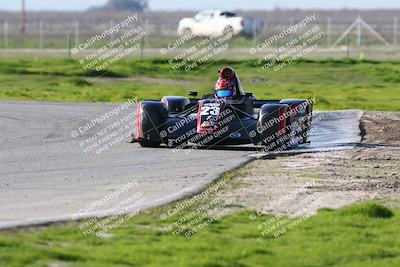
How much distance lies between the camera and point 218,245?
9.98 meters

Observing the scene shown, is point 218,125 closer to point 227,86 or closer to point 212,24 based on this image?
point 227,86

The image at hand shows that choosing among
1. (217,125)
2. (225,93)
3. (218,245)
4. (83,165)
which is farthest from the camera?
(225,93)

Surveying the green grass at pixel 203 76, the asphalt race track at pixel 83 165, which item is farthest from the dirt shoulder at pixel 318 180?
the green grass at pixel 203 76

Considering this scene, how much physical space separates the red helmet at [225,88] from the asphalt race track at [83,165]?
1236 mm

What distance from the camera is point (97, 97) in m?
32.5

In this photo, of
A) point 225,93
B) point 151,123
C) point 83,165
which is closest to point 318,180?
point 83,165

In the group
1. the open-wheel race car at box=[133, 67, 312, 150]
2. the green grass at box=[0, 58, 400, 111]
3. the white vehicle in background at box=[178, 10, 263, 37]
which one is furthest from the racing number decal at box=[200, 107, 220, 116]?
the white vehicle in background at box=[178, 10, 263, 37]

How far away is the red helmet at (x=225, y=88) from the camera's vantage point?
19328 mm

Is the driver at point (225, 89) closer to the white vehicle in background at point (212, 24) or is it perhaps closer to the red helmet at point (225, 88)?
the red helmet at point (225, 88)

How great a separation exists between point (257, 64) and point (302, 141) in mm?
24997

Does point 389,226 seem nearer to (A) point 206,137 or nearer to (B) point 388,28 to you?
(A) point 206,137

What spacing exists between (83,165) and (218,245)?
20.8 ft

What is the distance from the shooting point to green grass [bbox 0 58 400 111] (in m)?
32.7

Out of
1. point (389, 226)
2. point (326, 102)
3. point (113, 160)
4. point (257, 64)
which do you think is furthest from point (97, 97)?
point (389, 226)
